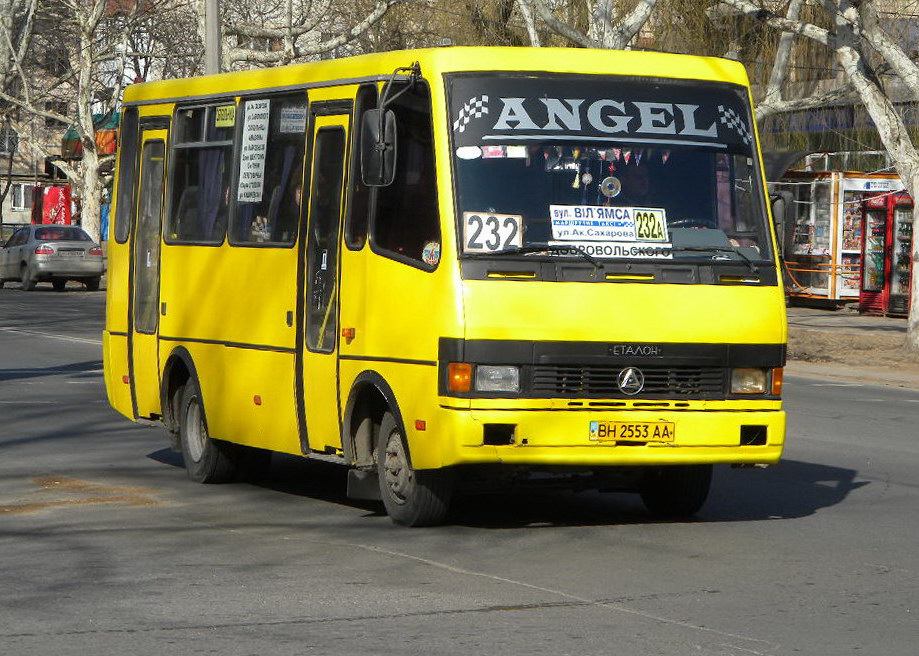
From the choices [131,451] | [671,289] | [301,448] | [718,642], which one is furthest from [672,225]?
[131,451]

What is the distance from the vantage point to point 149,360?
1333 cm

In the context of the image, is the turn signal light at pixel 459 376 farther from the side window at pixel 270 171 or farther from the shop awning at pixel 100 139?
the shop awning at pixel 100 139

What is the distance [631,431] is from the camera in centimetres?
971

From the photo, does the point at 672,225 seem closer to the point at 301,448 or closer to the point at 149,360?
the point at 301,448

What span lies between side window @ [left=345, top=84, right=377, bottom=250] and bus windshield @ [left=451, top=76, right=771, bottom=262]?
818 mm

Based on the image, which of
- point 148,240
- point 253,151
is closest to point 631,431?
point 253,151

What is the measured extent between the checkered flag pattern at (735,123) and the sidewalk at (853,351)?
1263 cm

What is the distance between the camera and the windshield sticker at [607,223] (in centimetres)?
984

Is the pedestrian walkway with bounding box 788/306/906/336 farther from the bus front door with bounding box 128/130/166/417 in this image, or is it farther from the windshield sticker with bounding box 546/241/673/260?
the windshield sticker with bounding box 546/241/673/260

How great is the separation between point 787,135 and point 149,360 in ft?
102

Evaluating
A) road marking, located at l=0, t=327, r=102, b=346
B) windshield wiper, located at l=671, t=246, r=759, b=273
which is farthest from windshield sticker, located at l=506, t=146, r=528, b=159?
road marking, located at l=0, t=327, r=102, b=346

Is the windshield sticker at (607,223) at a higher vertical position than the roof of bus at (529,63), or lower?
lower

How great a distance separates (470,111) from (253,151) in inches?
96.7

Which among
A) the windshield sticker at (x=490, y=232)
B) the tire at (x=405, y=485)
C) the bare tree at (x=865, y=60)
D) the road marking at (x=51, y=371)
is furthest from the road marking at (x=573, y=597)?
the bare tree at (x=865, y=60)
